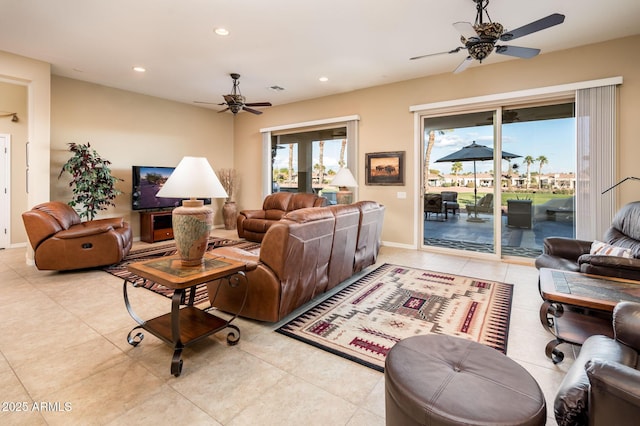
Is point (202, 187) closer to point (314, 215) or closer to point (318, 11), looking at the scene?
point (314, 215)

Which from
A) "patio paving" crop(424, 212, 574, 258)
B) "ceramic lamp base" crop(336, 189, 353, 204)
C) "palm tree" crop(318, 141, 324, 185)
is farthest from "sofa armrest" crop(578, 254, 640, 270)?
"palm tree" crop(318, 141, 324, 185)

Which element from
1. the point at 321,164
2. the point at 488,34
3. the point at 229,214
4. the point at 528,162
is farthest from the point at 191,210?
the point at 229,214

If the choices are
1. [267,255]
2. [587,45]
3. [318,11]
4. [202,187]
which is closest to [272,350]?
[267,255]

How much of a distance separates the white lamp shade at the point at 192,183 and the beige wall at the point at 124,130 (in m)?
4.90

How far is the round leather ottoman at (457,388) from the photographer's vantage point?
1.03m

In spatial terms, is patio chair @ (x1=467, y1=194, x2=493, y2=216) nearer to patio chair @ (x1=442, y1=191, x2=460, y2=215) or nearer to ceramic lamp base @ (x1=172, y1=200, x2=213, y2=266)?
patio chair @ (x1=442, y1=191, x2=460, y2=215)

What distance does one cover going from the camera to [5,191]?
18.0 feet

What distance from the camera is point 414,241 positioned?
570 cm

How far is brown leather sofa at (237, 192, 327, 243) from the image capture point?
6.15m

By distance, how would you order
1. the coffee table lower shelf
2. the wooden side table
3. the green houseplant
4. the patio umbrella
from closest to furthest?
the wooden side table
the coffee table lower shelf
the patio umbrella
the green houseplant

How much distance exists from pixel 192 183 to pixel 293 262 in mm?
1002

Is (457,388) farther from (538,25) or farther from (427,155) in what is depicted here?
(427,155)

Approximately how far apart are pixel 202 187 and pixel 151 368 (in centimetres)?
126

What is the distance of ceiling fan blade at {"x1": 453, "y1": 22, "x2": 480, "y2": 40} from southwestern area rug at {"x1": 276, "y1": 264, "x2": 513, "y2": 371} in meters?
2.68
